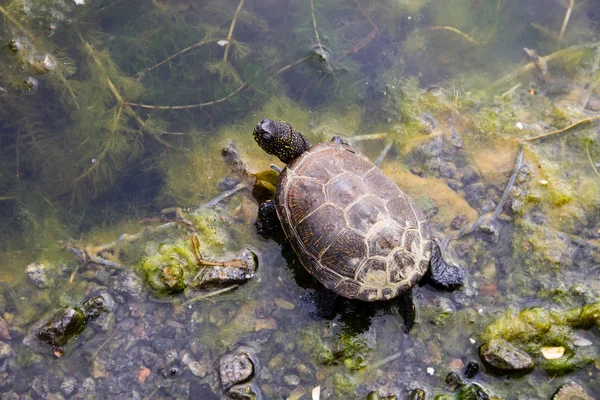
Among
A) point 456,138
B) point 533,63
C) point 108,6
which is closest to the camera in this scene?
point 456,138

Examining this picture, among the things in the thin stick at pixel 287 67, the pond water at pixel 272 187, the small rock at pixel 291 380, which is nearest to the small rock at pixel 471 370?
the pond water at pixel 272 187

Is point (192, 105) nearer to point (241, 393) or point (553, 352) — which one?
point (241, 393)

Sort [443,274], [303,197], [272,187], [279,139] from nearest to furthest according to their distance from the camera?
[303,197] < [443,274] < [279,139] < [272,187]

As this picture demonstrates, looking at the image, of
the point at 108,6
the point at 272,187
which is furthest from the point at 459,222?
the point at 108,6

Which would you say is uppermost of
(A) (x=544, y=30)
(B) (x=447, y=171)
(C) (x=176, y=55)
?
(C) (x=176, y=55)

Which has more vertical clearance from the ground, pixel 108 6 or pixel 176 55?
pixel 108 6

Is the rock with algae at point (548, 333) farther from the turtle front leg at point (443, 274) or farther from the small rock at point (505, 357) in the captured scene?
the turtle front leg at point (443, 274)
